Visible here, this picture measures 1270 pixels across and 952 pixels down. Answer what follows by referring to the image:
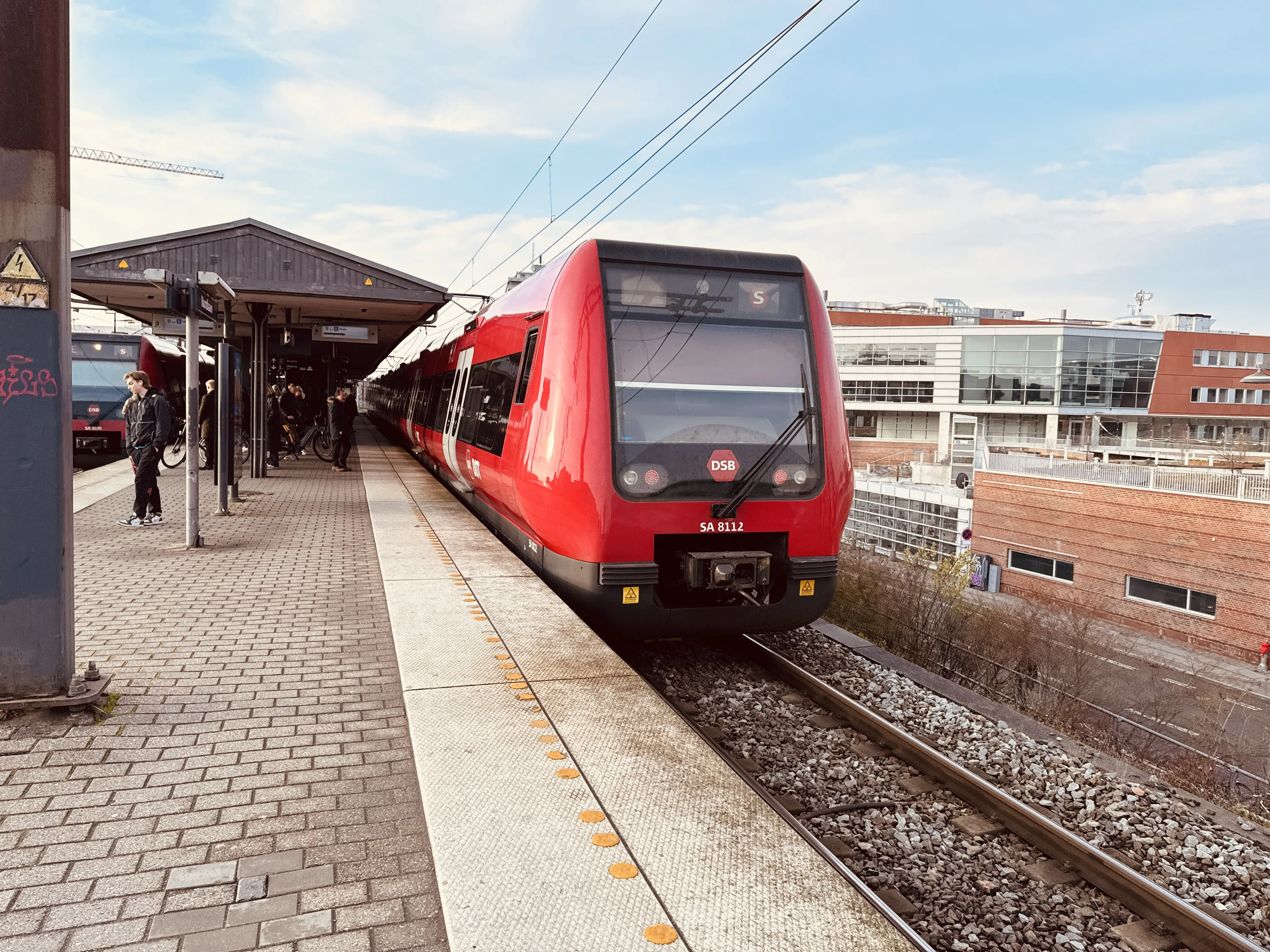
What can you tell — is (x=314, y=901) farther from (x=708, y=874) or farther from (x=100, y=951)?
(x=708, y=874)

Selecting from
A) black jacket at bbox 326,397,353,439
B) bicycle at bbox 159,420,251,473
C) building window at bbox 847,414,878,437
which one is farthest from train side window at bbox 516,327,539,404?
building window at bbox 847,414,878,437

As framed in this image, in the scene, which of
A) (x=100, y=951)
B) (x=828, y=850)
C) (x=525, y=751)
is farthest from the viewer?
(x=525, y=751)

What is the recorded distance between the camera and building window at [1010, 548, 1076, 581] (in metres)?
30.2

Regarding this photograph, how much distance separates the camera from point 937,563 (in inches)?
1126

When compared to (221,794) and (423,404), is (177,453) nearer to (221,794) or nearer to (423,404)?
(423,404)

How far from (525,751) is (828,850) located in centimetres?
137

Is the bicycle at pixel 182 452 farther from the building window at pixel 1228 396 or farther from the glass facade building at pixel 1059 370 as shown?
the building window at pixel 1228 396

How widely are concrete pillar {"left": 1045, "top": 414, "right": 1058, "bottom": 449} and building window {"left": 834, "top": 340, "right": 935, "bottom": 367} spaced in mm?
7172

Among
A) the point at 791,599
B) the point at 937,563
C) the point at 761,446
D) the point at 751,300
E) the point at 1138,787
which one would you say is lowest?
the point at 937,563

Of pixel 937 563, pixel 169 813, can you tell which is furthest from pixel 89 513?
pixel 937 563

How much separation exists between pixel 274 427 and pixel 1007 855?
17.4 metres

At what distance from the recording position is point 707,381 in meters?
5.73

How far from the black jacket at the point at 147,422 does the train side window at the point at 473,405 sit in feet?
10.6

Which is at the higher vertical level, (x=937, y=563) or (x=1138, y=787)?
(x=1138, y=787)
